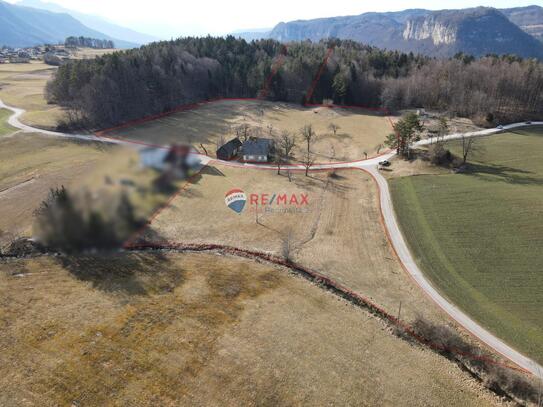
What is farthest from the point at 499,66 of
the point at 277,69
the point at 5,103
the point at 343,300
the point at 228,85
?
the point at 5,103

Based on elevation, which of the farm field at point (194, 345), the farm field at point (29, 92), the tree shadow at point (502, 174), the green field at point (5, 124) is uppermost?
the farm field at point (29, 92)

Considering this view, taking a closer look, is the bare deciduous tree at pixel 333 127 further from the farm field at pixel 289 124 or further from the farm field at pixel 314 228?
the farm field at pixel 314 228

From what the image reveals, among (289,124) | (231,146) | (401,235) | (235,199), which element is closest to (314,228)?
(401,235)

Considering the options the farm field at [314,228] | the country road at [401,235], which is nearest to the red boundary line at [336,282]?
the country road at [401,235]

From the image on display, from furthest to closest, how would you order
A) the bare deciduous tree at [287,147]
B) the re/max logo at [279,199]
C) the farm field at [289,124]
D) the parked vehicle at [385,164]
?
the farm field at [289,124] → the bare deciduous tree at [287,147] → the parked vehicle at [385,164] → the re/max logo at [279,199]

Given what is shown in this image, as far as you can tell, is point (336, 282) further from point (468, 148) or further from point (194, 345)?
point (468, 148)

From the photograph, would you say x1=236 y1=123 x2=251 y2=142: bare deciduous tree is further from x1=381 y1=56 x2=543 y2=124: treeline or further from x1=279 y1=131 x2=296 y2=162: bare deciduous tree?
x1=381 y1=56 x2=543 y2=124: treeline
